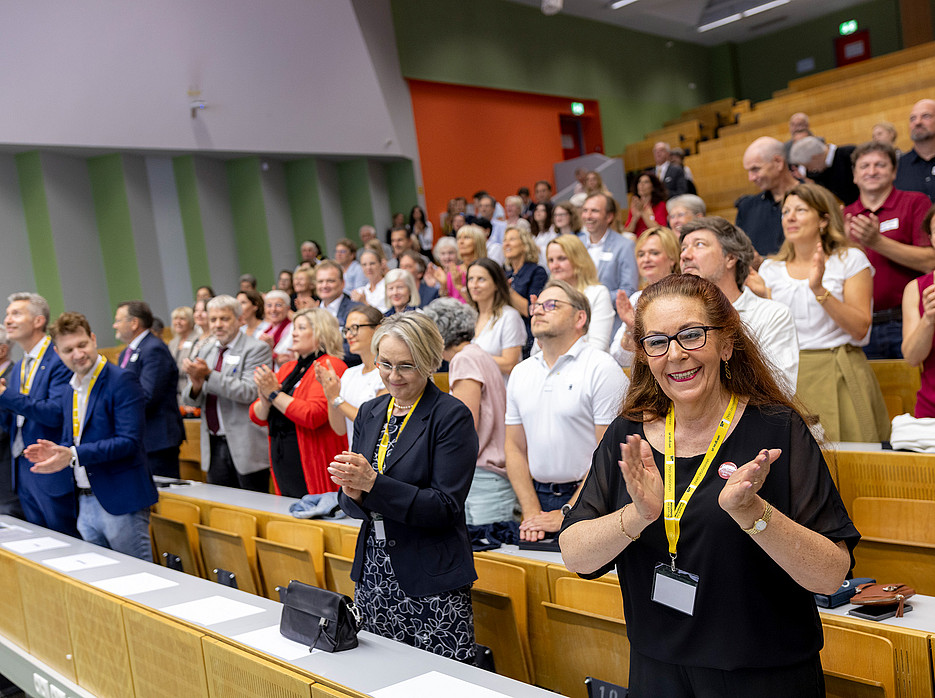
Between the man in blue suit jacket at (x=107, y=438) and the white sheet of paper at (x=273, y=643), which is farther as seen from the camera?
the man in blue suit jacket at (x=107, y=438)

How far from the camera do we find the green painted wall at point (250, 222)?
33.1 ft

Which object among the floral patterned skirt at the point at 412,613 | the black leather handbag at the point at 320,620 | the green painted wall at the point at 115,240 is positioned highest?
the green painted wall at the point at 115,240

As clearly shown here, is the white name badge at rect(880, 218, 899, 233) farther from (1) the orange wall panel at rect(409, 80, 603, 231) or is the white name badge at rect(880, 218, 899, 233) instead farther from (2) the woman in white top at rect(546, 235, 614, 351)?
(1) the orange wall panel at rect(409, 80, 603, 231)

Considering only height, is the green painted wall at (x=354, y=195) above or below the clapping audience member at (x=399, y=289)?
above

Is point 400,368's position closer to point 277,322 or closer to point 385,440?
point 385,440

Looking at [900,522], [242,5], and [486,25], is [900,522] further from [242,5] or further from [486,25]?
[486,25]

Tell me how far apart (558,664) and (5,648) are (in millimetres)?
2158

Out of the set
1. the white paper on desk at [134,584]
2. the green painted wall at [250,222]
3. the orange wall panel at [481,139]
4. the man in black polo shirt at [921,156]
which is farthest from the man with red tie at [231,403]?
the orange wall panel at [481,139]

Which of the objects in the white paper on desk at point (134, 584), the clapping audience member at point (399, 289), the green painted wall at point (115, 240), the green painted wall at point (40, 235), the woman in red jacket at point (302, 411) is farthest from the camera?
the green painted wall at point (115, 240)

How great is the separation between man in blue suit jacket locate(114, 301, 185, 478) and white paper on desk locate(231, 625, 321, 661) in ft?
8.68

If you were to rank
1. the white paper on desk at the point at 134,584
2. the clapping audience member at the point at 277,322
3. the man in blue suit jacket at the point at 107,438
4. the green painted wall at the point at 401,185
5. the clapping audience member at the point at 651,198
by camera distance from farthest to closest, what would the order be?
the green painted wall at the point at 401,185 < the clapping audience member at the point at 651,198 < the clapping audience member at the point at 277,322 < the man in blue suit jacket at the point at 107,438 < the white paper on desk at the point at 134,584

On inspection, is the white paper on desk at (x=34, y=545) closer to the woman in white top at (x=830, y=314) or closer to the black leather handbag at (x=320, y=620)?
the black leather handbag at (x=320, y=620)

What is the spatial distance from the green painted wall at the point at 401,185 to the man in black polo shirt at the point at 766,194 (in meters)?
7.72

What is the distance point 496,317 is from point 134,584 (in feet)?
6.23
